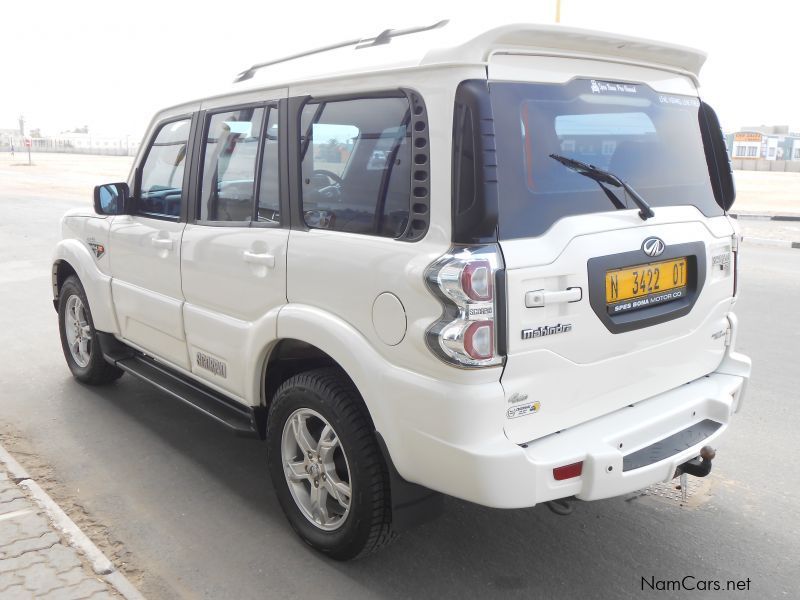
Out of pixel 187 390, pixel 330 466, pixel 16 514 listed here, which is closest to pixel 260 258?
pixel 330 466

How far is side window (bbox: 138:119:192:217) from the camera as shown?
404 centimetres

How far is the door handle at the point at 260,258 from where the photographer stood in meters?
3.18

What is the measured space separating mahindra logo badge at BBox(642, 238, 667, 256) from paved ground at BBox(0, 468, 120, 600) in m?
2.47

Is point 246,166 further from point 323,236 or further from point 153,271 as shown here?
point 153,271

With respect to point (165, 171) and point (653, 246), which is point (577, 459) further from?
point (165, 171)

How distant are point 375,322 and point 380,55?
40.7 inches

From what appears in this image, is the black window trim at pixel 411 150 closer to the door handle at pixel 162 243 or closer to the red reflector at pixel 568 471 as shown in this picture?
the red reflector at pixel 568 471

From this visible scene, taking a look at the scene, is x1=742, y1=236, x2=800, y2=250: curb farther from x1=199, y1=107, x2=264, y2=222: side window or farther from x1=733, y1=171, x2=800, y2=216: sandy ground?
x1=199, y1=107, x2=264, y2=222: side window

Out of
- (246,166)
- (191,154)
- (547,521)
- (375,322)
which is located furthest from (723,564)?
(191,154)

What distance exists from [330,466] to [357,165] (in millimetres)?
1261

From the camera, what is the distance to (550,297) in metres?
2.48

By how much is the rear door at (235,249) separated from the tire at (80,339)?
5.08 feet

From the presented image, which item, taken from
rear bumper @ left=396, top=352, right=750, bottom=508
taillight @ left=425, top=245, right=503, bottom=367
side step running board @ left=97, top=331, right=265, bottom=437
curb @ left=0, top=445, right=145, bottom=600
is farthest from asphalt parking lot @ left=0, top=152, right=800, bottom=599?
taillight @ left=425, top=245, right=503, bottom=367

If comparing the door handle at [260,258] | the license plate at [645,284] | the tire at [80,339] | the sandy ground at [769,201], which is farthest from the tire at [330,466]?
the sandy ground at [769,201]
